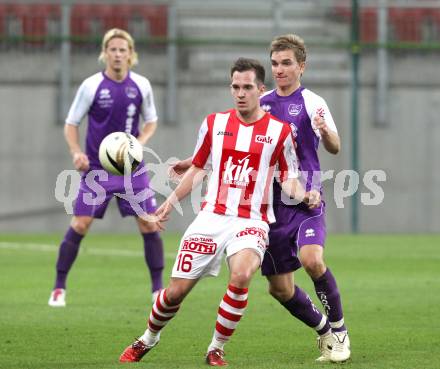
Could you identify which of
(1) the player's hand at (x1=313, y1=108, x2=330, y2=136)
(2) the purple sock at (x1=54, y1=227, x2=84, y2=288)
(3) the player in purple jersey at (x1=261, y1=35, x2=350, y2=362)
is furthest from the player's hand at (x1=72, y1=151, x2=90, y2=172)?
(1) the player's hand at (x1=313, y1=108, x2=330, y2=136)

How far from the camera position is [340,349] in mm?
7098

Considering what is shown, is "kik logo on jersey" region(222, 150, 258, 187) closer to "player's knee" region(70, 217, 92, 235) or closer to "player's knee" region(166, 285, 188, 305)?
"player's knee" region(166, 285, 188, 305)

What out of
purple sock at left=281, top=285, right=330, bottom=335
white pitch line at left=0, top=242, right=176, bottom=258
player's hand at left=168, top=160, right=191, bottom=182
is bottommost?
white pitch line at left=0, top=242, right=176, bottom=258

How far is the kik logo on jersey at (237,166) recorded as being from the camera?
6863 mm

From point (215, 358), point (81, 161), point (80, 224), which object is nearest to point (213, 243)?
point (215, 358)

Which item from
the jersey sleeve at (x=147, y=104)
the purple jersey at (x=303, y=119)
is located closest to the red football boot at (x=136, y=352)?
the purple jersey at (x=303, y=119)

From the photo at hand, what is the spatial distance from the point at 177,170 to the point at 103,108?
2.91 metres

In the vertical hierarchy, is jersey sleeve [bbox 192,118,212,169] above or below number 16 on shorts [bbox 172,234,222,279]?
above

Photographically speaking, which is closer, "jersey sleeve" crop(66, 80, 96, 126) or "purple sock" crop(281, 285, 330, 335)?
"purple sock" crop(281, 285, 330, 335)

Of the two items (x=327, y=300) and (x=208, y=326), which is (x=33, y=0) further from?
(x=327, y=300)

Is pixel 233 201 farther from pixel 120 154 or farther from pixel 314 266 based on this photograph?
pixel 120 154

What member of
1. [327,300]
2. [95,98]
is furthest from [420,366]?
[95,98]

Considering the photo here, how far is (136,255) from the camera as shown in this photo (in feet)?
50.0

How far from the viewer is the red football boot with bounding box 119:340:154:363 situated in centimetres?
690
